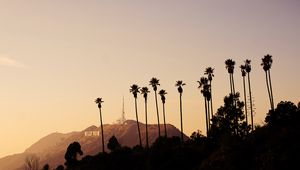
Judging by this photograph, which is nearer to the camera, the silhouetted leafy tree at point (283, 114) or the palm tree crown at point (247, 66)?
the silhouetted leafy tree at point (283, 114)

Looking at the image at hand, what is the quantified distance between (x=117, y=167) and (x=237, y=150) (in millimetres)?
31452

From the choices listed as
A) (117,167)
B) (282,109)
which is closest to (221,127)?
(282,109)

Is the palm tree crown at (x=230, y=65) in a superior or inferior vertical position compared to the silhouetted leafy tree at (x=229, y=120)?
superior

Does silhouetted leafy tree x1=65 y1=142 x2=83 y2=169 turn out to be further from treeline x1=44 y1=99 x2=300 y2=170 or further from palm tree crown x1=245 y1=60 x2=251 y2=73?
palm tree crown x1=245 y1=60 x2=251 y2=73

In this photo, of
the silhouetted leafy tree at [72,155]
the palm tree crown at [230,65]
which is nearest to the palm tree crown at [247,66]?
the palm tree crown at [230,65]

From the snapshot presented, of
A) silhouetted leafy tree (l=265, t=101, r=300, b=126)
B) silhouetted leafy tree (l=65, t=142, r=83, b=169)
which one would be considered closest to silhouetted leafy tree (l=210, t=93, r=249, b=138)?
silhouetted leafy tree (l=265, t=101, r=300, b=126)

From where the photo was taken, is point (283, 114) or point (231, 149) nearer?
point (231, 149)

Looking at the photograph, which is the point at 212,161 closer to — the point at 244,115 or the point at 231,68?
the point at 244,115

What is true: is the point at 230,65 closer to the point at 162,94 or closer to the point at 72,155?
the point at 162,94

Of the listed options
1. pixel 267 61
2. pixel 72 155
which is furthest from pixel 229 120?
pixel 72 155

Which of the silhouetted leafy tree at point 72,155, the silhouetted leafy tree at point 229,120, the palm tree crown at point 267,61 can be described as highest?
the palm tree crown at point 267,61

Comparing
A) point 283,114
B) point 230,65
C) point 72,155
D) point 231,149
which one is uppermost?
point 230,65

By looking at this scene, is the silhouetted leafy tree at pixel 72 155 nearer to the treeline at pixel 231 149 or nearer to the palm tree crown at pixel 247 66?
the treeline at pixel 231 149

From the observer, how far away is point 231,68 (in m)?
114
